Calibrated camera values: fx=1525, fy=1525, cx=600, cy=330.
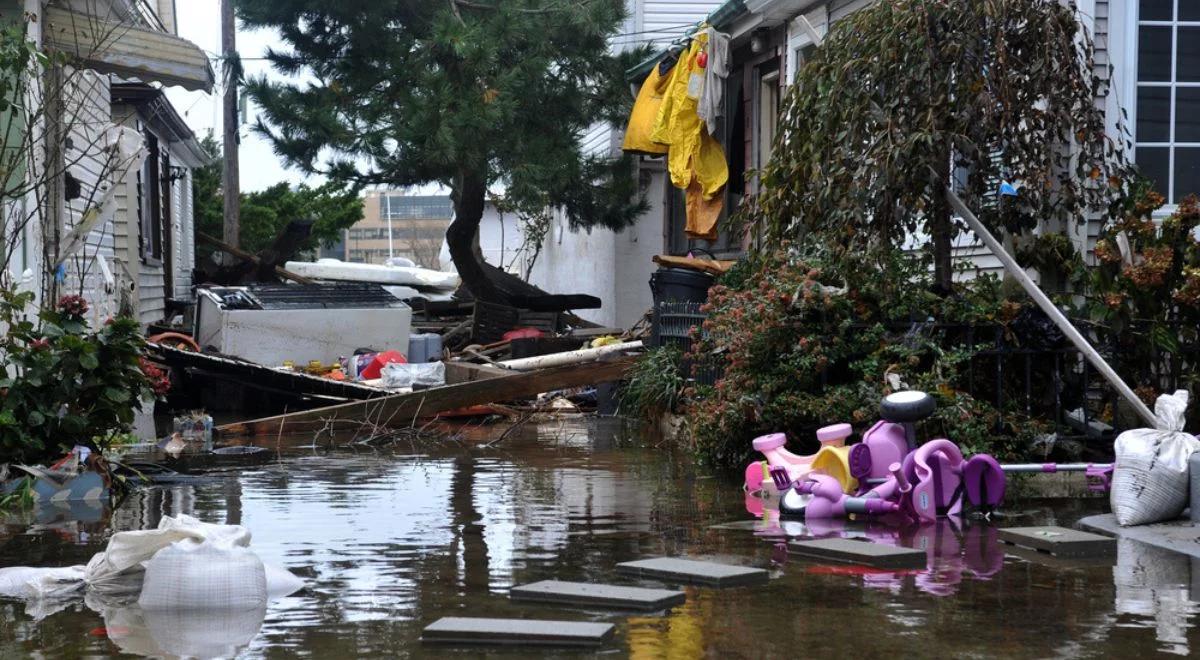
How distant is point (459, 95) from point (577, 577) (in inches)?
615

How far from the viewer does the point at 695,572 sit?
249 inches

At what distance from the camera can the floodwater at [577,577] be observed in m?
5.29

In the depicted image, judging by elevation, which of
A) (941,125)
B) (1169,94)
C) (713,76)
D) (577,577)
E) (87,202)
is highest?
(713,76)

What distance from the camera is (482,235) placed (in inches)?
1710

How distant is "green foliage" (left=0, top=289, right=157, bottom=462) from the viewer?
29.9ft

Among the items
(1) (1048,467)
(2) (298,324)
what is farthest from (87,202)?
(1) (1048,467)

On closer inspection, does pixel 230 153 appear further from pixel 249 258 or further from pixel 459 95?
pixel 459 95

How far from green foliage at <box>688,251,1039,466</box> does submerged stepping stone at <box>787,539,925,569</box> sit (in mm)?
2458

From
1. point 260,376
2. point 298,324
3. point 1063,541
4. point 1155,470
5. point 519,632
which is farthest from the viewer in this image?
point 298,324

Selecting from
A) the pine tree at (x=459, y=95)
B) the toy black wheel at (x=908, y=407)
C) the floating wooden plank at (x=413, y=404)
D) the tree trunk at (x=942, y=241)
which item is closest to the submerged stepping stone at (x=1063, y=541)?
the toy black wheel at (x=908, y=407)

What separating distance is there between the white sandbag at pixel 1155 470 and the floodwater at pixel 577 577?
57 cm

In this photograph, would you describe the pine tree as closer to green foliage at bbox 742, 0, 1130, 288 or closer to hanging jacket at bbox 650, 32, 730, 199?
hanging jacket at bbox 650, 32, 730, 199

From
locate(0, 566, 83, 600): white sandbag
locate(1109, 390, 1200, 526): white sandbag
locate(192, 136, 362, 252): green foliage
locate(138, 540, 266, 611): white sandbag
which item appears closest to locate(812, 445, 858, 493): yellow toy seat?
locate(1109, 390, 1200, 526): white sandbag

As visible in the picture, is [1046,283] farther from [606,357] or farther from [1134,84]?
[606,357]
